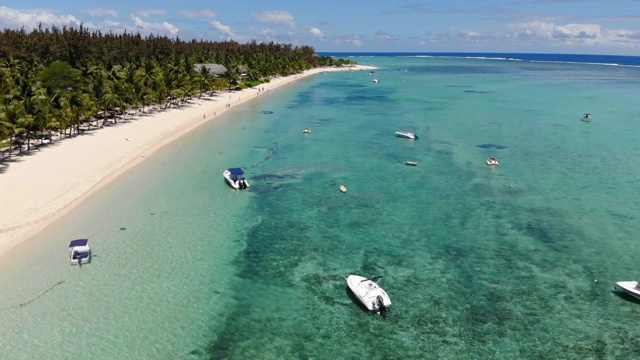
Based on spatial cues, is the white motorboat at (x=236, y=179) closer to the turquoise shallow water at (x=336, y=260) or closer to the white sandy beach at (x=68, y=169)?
the turquoise shallow water at (x=336, y=260)

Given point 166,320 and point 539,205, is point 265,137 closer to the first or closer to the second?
point 539,205

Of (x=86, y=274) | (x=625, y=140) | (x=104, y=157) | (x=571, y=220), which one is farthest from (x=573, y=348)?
(x=625, y=140)

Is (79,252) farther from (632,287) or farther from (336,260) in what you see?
(632,287)

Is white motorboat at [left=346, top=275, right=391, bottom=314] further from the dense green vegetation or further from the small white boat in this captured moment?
the small white boat

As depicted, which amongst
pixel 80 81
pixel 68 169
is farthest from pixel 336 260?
pixel 80 81

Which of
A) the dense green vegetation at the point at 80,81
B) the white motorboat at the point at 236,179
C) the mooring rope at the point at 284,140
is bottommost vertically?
the white motorboat at the point at 236,179

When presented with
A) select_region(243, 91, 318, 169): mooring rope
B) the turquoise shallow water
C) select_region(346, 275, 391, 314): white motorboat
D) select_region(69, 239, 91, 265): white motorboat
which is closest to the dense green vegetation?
the turquoise shallow water

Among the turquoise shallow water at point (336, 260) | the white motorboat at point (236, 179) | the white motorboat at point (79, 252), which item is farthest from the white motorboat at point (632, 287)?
the white motorboat at point (79, 252)
